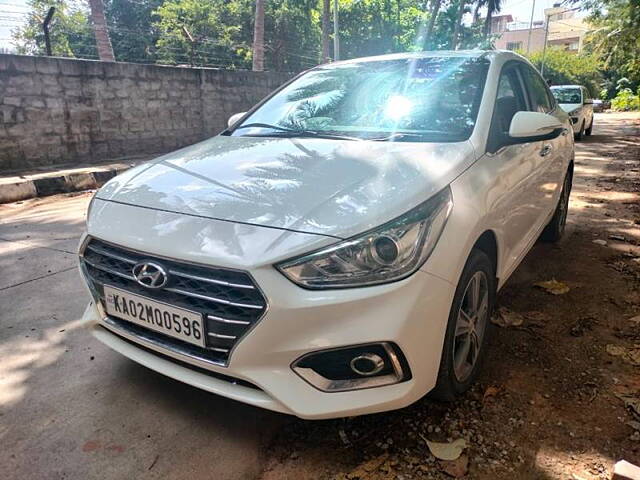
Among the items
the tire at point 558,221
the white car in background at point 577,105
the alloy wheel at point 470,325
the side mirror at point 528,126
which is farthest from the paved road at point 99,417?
the white car in background at point 577,105

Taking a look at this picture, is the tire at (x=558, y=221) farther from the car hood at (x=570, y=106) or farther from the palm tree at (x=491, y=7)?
the palm tree at (x=491, y=7)

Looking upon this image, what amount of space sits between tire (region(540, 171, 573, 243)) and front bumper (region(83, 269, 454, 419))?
2.85 m

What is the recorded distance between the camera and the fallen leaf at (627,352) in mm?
2461

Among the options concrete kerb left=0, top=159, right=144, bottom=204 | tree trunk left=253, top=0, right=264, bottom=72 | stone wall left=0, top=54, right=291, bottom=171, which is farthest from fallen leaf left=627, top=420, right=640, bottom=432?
tree trunk left=253, top=0, right=264, bottom=72

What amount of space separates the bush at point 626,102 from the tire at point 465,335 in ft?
120

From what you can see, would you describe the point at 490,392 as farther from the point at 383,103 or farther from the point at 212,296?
the point at 383,103

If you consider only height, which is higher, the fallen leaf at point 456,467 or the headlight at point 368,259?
the headlight at point 368,259

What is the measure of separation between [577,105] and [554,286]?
1121 centimetres

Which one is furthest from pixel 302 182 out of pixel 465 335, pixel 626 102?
pixel 626 102

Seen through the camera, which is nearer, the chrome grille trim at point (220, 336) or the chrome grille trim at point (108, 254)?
the chrome grille trim at point (220, 336)

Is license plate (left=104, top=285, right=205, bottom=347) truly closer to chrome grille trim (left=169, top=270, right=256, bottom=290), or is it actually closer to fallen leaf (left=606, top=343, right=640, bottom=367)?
chrome grille trim (left=169, top=270, right=256, bottom=290)

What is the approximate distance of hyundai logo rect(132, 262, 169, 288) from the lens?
1.74 metres

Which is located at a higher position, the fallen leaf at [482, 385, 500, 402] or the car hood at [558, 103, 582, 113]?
the car hood at [558, 103, 582, 113]

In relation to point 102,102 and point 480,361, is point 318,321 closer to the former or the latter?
point 480,361
